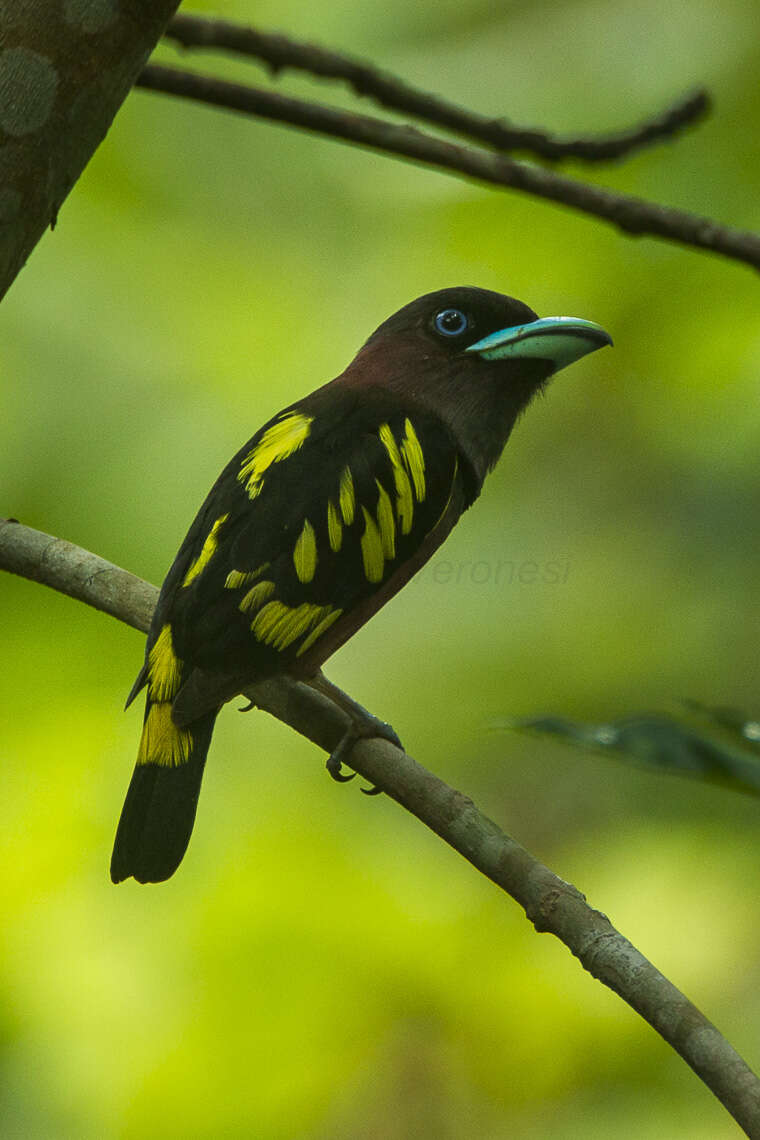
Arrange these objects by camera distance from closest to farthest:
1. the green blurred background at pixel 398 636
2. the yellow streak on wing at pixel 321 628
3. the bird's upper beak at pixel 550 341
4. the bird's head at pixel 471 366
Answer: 1. the yellow streak on wing at pixel 321 628
2. the bird's upper beak at pixel 550 341
3. the bird's head at pixel 471 366
4. the green blurred background at pixel 398 636

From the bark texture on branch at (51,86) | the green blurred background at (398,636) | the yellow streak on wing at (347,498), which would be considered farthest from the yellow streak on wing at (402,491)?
the green blurred background at (398,636)

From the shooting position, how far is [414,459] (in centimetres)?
315

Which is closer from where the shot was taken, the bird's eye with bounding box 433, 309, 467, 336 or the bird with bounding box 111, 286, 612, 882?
the bird with bounding box 111, 286, 612, 882

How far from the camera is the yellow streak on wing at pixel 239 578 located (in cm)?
285

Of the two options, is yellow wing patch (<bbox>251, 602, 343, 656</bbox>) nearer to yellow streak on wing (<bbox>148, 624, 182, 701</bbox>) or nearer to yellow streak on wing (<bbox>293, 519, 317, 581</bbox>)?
yellow streak on wing (<bbox>293, 519, 317, 581</bbox>)

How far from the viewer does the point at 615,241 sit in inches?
255

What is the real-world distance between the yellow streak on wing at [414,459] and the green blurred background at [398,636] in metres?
2.31

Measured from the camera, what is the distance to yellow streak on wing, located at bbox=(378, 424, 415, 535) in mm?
3041

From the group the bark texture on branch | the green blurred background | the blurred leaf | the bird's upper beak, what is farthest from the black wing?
the green blurred background

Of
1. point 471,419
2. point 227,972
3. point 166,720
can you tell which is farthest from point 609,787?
point 166,720

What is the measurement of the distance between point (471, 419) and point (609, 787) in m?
2.99

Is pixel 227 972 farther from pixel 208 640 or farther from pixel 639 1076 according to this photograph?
pixel 208 640

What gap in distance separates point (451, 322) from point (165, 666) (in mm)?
1245

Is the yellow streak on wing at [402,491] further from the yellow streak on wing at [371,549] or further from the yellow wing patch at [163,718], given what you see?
the yellow wing patch at [163,718]
